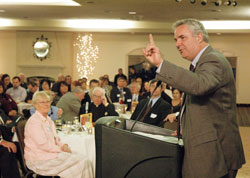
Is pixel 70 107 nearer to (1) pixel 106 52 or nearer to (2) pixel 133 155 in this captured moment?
(2) pixel 133 155

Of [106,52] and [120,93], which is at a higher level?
[106,52]

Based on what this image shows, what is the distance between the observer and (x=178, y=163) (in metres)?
1.72

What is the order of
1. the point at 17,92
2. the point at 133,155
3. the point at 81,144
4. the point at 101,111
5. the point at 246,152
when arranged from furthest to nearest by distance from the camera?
the point at 17,92 < the point at 246,152 < the point at 101,111 < the point at 81,144 < the point at 133,155

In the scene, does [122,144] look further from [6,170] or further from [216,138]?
[6,170]

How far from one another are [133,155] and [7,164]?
3235 mm

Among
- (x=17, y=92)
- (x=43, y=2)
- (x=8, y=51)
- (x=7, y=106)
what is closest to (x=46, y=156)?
(x=7, y=106)

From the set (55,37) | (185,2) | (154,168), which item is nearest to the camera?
(154,168)

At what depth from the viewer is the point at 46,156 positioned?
4.43 meters

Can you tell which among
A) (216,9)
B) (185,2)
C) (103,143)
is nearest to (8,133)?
(103,143)

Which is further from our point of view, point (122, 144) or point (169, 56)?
point (169, 56)

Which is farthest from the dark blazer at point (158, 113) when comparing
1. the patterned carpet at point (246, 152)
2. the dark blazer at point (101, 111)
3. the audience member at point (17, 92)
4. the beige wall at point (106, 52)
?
the beige wall at point (106, 52)

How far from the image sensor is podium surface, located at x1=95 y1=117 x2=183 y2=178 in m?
1.70

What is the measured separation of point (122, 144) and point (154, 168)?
17cm

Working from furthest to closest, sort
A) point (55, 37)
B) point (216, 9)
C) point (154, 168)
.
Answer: point (55, 37) → point (216, 9) → point (154, 168)
